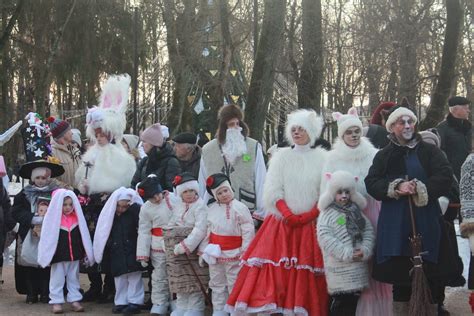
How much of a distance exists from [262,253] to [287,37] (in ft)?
42.6

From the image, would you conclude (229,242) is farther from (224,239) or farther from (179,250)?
(179,250)

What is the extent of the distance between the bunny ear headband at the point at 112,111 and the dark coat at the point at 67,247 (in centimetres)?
134

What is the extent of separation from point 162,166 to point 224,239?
1619 millimetres

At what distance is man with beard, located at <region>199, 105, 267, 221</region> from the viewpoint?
7.75 metres

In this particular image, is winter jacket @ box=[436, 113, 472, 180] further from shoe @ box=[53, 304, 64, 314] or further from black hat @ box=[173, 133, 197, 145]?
shoe @ box=[53, 304, 64, 314]

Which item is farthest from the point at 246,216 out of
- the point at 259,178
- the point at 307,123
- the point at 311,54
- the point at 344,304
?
the point at 311,54

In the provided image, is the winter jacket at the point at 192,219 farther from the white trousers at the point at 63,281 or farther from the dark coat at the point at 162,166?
the white trousers at the point at 63,281

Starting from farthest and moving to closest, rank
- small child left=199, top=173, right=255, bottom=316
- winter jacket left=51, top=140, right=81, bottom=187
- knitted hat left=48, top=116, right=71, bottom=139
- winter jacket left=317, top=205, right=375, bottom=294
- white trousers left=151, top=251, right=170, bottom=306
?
knitted hat left=48, top=116, right=71, bottom=139 → winter jacket left=51, top=140, right=81, bottom=187 → white trousers left=151, top=251, right=170, bottom=306 → small child left=199, top=173, right=255, bottom=316 → winter jacket left=317, top=205, right=375, bottom=294

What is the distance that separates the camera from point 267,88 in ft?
42.1

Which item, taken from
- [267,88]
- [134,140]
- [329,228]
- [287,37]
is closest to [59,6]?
[287,37]

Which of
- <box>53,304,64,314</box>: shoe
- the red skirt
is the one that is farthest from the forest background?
the red skirt

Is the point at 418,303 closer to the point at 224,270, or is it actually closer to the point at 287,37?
the point at 224,270


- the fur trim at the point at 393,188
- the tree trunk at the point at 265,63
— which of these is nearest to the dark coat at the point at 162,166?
the fur trim at the point at 393,188

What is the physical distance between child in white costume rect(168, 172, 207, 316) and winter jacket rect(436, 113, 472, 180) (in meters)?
3.30
